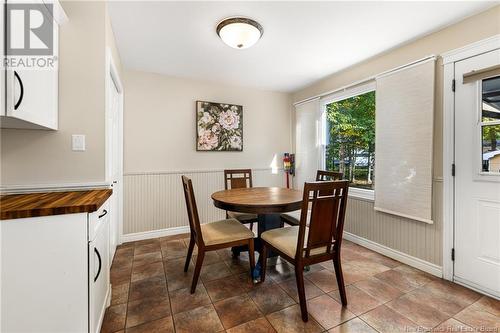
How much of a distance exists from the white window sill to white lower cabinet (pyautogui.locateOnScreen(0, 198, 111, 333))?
2.86 m

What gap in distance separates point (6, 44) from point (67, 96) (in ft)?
1.62

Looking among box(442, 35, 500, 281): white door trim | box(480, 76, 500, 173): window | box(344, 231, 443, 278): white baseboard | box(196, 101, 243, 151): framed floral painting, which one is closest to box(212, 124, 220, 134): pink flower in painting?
box(196, 101, 243, 151): framed floral painting

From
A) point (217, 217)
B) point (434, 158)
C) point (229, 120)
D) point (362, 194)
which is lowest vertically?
point (217, 217)

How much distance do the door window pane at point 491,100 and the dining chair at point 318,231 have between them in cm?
139

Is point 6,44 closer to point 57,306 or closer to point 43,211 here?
point 43,211

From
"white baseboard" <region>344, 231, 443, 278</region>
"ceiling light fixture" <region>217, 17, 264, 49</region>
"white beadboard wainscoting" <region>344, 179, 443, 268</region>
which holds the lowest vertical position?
"white baseboard" <region>344, 231, 443, 278</region>

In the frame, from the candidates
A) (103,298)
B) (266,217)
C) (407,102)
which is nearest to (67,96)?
(103,298)

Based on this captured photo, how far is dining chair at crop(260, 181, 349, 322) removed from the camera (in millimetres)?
1567

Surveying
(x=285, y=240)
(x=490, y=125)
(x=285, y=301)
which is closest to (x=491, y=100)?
(x=490, y=125)

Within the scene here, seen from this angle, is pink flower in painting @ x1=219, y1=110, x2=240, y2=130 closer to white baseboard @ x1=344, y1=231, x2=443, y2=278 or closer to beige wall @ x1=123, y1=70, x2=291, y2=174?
beige wall @ x1=123, y1=70, x2=291, y2=174

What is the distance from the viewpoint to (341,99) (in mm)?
3277

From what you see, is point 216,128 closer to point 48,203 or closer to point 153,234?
point 153,234

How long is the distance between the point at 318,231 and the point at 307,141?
7.90 ft

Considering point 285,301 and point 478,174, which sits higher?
point 478,174
